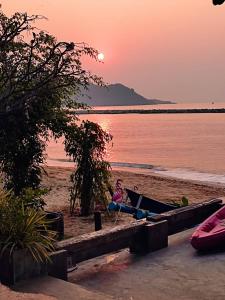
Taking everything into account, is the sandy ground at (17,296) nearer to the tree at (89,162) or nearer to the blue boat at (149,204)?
the tree at (89,162)

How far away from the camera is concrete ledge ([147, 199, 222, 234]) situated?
11597 millimetres

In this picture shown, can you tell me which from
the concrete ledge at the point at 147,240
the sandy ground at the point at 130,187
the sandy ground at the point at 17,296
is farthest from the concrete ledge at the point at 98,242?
the sandy ground at the point at 130,187

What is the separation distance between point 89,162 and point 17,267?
7.85 m

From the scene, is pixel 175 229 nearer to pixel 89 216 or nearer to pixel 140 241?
pixel 140 241

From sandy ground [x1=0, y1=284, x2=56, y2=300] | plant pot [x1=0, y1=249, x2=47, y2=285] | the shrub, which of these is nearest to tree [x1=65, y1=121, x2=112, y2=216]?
the shrub

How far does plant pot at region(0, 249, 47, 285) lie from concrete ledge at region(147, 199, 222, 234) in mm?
4066

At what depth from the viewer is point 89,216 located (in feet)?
51.6

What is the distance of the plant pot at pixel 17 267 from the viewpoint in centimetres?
738

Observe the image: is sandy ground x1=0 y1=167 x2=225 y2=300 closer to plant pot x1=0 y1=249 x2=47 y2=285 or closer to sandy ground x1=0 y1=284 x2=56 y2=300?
plant pot x1=0 y1=249 x2=47 y2=285

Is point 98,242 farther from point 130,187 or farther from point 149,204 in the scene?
point 130,187

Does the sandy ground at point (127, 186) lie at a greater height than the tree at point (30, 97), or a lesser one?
lesser

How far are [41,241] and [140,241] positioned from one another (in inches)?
128

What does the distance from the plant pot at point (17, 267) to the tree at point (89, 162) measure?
710 centimetres

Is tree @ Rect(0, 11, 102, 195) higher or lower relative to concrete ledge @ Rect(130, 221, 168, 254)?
higher
